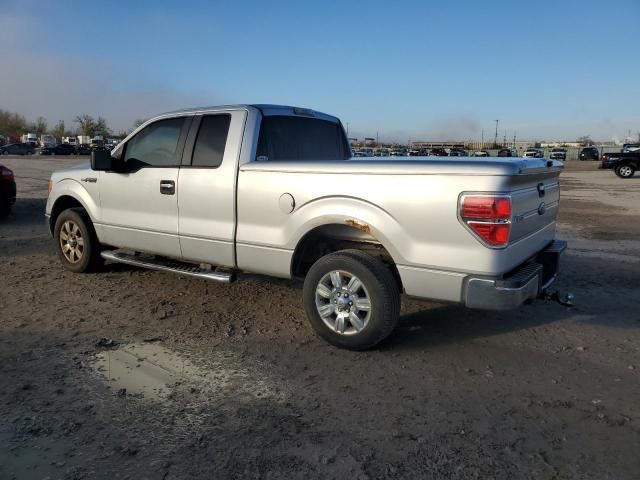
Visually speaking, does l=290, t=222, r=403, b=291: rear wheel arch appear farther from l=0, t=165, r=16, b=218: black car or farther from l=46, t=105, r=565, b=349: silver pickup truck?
l=0, t=165, r=16, b=218: black car

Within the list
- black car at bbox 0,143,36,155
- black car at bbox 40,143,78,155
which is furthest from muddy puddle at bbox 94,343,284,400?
black car at bbox 0,143,36,155

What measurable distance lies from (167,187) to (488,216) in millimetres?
3212

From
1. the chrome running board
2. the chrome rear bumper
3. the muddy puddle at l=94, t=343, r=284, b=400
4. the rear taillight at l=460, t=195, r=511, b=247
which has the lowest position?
the muddy puddle at l=94, t=343, r=284, b=400

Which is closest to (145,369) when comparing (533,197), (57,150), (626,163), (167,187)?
(167,187)

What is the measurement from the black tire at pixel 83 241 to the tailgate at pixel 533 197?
480 centimetres

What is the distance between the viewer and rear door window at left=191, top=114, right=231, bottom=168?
195 inches

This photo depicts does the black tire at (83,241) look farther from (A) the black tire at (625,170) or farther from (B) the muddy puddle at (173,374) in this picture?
(A) the black tire at (625,170)

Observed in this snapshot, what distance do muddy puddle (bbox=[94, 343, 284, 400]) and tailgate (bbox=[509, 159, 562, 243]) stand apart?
2.10 m

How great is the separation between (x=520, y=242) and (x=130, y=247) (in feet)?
13.3

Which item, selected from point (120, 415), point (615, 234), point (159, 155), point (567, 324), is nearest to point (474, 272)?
point (567, 324)

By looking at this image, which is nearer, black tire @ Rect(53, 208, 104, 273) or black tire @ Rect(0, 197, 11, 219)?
black tire @ Rect(53, 208, 104, 273)

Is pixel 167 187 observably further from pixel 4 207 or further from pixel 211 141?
pixel 4 207

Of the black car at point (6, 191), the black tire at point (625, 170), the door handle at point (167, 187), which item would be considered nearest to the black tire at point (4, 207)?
the black car at point (6, 191)

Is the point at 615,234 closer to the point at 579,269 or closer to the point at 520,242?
the point at 579,269
